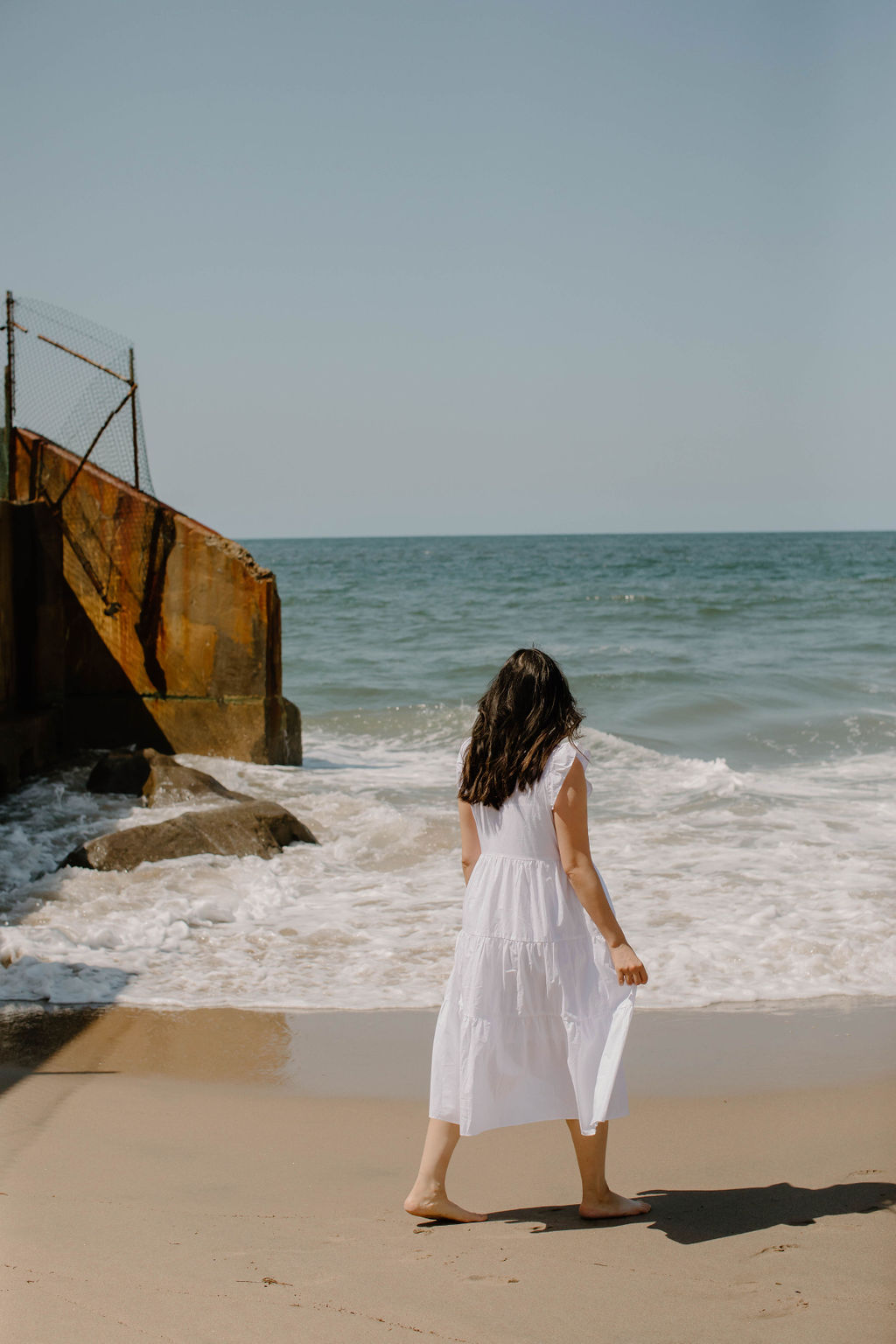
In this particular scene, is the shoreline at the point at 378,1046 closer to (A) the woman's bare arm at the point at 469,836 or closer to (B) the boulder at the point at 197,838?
(A) the woman's bare arm at the point at 469,836

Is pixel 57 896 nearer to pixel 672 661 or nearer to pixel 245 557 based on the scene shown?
pixel 245 557

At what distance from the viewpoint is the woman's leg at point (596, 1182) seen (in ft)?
9.70

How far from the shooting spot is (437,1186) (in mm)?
2963

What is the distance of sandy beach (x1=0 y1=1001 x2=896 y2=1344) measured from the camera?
2.39 metres

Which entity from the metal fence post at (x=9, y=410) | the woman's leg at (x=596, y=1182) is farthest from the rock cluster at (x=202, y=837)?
the woman's leg at (x=596, y=1182)

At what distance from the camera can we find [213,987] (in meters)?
5.13

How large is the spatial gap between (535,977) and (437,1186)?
59 centimetres

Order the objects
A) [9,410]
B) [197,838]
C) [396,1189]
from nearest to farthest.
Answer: [396,1189]
[197,838]
[9,410]

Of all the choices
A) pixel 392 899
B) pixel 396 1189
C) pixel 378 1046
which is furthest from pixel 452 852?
pixel 396 1189

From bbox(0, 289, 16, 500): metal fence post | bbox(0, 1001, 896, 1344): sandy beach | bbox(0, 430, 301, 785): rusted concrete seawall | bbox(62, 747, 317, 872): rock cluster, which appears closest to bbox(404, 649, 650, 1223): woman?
bbox(0, 1001, 896, 1344): sandy beach

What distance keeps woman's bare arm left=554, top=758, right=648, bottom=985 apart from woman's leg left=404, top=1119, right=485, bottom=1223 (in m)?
0.61

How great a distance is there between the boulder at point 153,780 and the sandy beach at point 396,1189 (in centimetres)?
391

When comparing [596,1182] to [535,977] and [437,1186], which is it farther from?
[535,977]

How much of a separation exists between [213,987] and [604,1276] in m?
2.90
